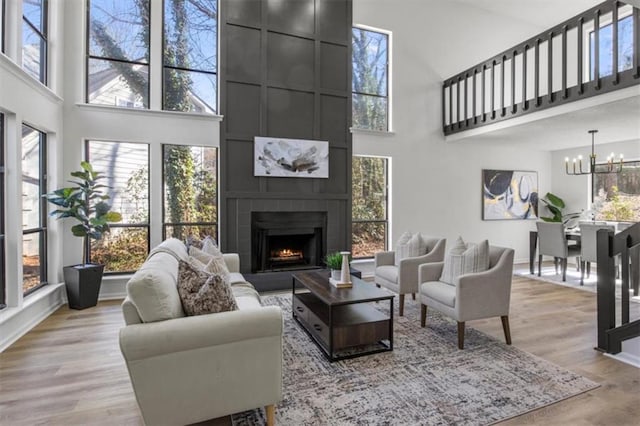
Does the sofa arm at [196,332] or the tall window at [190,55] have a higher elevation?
the tall window at [190,55]

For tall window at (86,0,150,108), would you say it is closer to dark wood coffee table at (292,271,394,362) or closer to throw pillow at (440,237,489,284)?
dark wood coffee table at (292,271,394,362)

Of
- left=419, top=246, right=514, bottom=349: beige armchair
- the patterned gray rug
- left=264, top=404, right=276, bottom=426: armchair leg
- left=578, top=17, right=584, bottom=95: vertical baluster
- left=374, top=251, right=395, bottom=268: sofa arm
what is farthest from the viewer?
left=374, top=251, right=395, bottom=268: sofa arm

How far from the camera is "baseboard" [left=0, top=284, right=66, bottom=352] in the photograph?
312 centimetres

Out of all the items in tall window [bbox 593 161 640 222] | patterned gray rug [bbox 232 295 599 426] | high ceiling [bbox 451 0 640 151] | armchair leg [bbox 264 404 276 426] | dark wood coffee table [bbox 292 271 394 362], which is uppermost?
high ceiling [bbox 451 0 640 151]

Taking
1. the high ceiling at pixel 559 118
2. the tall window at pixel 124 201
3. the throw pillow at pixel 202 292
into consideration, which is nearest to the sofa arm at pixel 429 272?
the throw pillow at pixel 202 292

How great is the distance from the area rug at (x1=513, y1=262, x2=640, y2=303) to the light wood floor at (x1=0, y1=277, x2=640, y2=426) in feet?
2.70

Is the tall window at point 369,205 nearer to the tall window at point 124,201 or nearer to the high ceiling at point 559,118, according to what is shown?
the high ceiling at point 559,118

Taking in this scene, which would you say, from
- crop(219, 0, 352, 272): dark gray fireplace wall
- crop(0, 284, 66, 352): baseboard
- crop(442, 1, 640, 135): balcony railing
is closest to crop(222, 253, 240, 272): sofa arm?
crop(219, 0, 352, 272): dark gray fireplace wall

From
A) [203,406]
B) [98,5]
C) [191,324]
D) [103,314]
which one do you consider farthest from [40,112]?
[203,406]

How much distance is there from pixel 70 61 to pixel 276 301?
4.09m

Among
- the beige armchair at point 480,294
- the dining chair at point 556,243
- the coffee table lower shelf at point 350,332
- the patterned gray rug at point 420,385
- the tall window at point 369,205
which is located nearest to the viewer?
the patterned gray rug at point 420,385

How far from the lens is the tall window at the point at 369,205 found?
6059 millimetres

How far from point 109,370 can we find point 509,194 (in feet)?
24.1

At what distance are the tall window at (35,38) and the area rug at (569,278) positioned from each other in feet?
24.8
